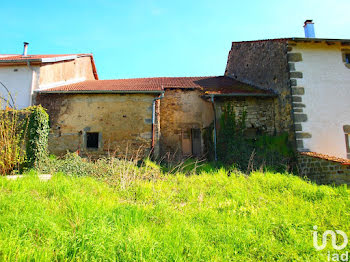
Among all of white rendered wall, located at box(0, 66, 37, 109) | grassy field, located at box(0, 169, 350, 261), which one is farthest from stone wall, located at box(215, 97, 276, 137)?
white rendered wall, located at box(0, 66, 37, 109)

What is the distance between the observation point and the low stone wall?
6491mm

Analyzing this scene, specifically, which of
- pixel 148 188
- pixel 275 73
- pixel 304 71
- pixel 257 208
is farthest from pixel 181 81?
pixel 257 208

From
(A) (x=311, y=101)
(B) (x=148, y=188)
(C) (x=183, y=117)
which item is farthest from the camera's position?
(C) (x=183, y=117)

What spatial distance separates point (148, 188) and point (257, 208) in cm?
234

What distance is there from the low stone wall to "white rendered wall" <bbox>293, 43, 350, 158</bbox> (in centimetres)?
87

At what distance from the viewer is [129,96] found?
10203 millimetres

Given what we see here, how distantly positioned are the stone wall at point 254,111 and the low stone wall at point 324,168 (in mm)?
2170

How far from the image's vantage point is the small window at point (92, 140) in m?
10.0

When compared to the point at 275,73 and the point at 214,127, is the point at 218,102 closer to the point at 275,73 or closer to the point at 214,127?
the point at 214,127

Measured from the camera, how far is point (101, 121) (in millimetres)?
9969

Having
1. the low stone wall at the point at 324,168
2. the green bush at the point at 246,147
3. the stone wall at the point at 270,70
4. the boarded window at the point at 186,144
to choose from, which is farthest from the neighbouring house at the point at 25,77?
the low stone wall at the point at 324,168

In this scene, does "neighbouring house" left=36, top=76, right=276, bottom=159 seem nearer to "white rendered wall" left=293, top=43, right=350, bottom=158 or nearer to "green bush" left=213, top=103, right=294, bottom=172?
"green bush" left=213, top=103, right=294, bottom=172

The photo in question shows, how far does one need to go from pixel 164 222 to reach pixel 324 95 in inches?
335

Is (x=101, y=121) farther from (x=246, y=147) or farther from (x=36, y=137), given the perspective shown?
(x=246, y=147)
